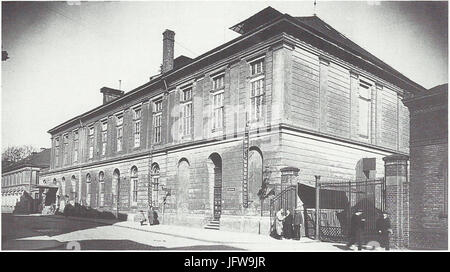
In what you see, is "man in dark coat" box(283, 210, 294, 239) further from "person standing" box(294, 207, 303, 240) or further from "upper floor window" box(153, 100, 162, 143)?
"upper floor window" box(153, 100, 162, 143)

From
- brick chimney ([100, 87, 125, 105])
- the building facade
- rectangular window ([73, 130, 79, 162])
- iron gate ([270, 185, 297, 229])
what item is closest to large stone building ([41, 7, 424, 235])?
iron gate ([270, 185, 297, 229])

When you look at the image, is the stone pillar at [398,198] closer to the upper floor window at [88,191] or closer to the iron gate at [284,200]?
the iron gate at [284,200]

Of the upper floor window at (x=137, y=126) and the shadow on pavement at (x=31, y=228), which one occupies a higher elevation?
the upper floor window at (x=137, y=126)

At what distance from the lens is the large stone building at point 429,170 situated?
1289 centimetres

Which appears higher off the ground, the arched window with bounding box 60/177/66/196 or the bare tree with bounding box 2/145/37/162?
the bare tree with bounding box 2/145/37/162

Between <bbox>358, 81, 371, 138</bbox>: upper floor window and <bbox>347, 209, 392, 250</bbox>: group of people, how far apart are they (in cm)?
947

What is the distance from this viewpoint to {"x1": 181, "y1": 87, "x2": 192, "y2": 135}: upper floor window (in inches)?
909

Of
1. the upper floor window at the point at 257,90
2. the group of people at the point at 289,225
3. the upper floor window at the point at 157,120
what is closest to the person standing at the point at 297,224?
the group of people at the point at 289,225

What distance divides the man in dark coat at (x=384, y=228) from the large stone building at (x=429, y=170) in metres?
1.39

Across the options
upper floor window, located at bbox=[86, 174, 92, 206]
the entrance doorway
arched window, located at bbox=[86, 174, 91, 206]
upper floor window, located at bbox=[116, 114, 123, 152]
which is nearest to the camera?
the entrance doorway

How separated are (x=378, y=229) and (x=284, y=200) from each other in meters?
4.65

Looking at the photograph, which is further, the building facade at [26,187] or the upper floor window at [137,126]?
the building facade at [26,187]

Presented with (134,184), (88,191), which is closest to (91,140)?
(88,191)
